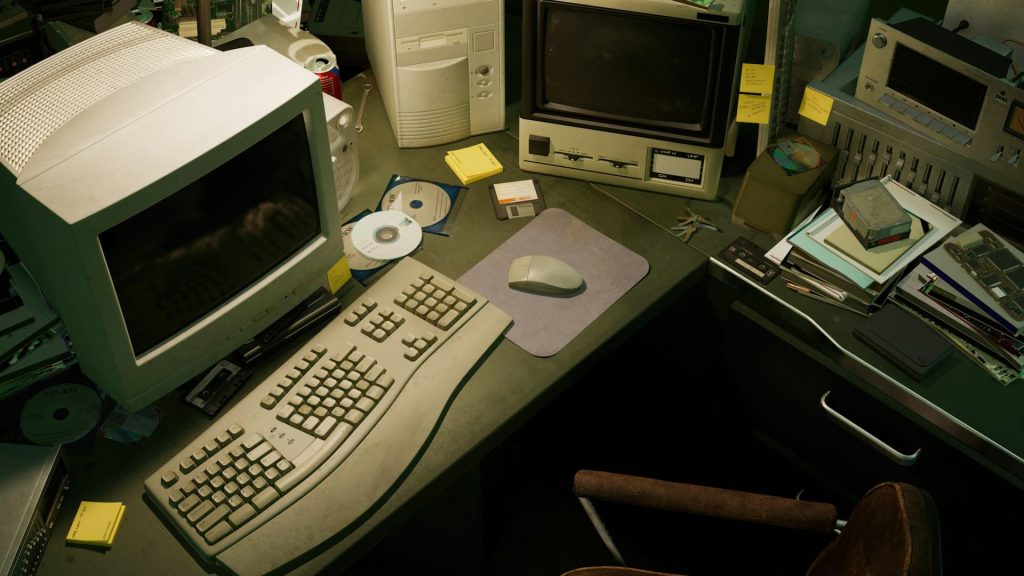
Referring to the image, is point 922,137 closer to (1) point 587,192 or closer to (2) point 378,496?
(1) point 587,192

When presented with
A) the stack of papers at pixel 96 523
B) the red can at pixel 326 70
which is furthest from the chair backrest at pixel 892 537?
the red can at pixel 326 70

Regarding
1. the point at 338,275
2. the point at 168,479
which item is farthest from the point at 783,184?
the point at 168,479

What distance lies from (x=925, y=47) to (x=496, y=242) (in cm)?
86

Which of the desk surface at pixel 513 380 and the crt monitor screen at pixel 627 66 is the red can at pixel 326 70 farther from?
the crt monitor screen at pixel 627 66

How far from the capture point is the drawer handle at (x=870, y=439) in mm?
1761

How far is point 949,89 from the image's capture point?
1752mm

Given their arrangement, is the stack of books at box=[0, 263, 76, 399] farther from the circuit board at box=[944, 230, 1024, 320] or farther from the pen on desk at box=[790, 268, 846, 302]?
the circuit board at box=[944, 230, 1024, 320]

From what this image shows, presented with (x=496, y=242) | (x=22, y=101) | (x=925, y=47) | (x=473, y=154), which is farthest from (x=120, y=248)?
(x=925, y=47)

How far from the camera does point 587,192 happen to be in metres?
2.01

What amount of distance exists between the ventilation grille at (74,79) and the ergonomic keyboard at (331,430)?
0.50 metres

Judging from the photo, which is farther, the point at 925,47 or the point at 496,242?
the point at 496,242

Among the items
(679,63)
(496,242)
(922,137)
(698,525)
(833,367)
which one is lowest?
(698,525)

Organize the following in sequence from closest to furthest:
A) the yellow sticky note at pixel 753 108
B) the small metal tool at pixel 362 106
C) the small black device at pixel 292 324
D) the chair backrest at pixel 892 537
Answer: the chair backrest at pixel 892 537 < the small black device at pixel 292 324 < the yellow sticky note at pixel 753 108 < the small metal tool at pixel 362 106

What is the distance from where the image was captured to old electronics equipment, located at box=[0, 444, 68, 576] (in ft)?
4.50
